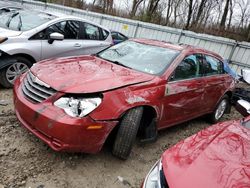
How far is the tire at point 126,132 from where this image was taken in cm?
324

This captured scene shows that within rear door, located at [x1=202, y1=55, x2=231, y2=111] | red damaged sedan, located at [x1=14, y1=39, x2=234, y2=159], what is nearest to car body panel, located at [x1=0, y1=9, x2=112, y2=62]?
red damaged sedan, located at [x1=14, y1=39, x2=234, y2=159]

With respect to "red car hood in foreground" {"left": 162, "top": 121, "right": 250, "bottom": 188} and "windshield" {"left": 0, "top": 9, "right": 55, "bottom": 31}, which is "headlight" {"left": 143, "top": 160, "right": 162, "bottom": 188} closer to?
"red car hood in foreground" {"left": 162, "top": 121, "right": 250, "bottom": 188}

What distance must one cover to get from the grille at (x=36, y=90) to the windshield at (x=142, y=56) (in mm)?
1309

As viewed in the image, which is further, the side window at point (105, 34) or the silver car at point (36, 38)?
the side window at point (105, 34)

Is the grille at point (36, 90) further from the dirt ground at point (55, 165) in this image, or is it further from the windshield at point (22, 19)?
the windshield at point (22, 19)

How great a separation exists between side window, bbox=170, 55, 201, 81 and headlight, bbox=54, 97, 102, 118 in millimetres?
1416

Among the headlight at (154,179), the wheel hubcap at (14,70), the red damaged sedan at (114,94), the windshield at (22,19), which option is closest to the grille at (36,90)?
Result: the red damaged sedan at (114,94)

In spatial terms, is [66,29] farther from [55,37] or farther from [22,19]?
[22,19]

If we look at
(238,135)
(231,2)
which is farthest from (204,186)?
(231,2)

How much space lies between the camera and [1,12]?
20.5 feet

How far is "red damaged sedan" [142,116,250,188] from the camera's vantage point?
191 centimetres

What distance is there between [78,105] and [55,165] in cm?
84

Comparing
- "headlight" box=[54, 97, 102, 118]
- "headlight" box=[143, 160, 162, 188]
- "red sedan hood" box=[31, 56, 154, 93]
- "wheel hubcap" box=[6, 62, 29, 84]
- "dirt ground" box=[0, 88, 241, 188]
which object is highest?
"red sedan hood" box=[31, 56, 154, 93]

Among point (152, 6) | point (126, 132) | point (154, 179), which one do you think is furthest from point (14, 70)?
point (152, 6)
